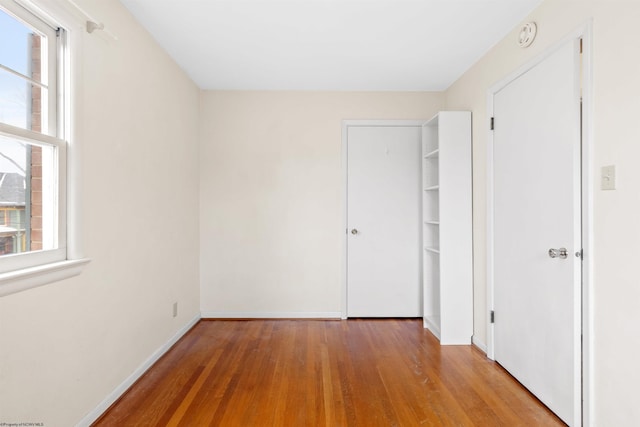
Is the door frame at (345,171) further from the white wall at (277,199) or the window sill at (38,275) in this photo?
the window sill at (38,275)

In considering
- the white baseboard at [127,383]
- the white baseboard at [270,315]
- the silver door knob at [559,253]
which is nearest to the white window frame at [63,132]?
the white baseboard at [127,383]

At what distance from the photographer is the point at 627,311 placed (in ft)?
5.24

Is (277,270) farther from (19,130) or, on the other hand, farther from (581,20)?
(581,20)

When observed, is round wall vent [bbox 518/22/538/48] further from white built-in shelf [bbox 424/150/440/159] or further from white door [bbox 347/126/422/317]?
white door [bbox 347/126/422/317]

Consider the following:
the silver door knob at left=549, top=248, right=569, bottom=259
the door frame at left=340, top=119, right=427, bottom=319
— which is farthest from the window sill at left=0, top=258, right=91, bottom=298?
the silver door knob at left=549, top=248, right=569, bottom=259

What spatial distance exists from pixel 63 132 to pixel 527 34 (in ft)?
9.33

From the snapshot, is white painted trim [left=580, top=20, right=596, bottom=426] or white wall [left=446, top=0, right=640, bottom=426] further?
white painted trim [left=580, top=20, right=596, bottom=426]

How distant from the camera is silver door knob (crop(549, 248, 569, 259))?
1.98m

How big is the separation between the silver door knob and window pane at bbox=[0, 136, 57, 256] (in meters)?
2.73

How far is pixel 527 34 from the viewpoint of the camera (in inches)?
90.9

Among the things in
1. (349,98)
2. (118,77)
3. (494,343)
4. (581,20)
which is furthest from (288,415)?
(349,98)

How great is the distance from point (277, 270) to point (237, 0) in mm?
2580

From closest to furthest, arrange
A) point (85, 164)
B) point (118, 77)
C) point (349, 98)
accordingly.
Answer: point (85, 164) → point (118, 77) → point (349, 98)

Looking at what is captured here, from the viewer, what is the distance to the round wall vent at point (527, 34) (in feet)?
7.43
